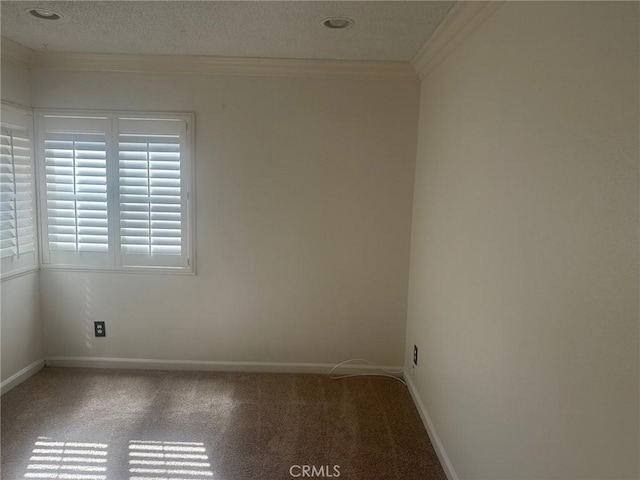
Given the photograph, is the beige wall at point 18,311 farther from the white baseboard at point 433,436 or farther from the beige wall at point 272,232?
the white baseboard at point 433,436

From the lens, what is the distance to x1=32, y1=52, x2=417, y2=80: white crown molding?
2805 millimetres

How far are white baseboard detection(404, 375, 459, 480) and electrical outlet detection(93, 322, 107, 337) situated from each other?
241cm

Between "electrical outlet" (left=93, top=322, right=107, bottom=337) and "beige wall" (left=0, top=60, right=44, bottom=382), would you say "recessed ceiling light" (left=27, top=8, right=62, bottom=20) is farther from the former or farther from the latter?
"electrical outlet" (left=93, top=322, right=107, bottom=337)

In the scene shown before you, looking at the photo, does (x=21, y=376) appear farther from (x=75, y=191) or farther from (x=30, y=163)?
(x=30, y=163)

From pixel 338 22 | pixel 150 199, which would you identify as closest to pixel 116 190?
pixel 150 199

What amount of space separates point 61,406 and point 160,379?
642 mm

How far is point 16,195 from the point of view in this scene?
9.12 feet

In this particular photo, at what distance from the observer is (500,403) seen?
1.55 metres

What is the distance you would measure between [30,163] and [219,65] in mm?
1558

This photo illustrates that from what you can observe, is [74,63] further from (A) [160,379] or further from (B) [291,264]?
(A) [160,379]

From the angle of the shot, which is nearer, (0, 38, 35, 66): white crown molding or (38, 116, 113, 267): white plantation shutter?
(0, 38, 35, 66): white crown molding

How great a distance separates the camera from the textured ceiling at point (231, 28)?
6.45 feet

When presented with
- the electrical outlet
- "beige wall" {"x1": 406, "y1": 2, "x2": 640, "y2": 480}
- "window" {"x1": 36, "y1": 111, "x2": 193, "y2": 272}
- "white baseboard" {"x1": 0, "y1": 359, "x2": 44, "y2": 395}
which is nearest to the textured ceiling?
"beige wall" {"x1": 406, "y1": 2, "x2": 640, "y2": 480}

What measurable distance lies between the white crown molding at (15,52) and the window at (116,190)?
14.6 inches
